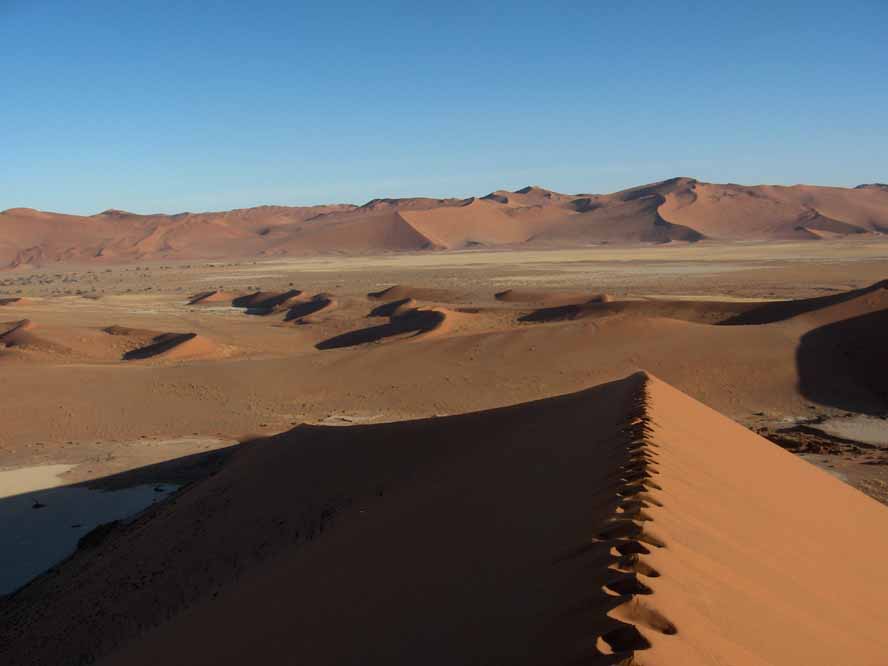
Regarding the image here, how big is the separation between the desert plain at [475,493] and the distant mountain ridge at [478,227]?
311ft

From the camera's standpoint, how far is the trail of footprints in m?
3.04

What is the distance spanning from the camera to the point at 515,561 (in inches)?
175

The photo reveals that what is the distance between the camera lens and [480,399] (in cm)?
2116

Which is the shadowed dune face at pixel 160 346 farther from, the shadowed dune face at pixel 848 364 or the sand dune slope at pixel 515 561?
the shadowed dune face at pixel 848 364

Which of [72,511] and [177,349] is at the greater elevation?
[177,349]

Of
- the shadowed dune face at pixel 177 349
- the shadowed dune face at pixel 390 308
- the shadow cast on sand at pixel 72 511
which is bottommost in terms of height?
the shadow cast on sand at pixel 72 511

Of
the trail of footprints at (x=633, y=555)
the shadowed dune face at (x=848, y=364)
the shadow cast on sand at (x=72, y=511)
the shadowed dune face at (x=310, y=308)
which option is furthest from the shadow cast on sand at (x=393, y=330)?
the trail of footprints at (x=633, y=555)

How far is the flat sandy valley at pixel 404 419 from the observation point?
17.1ft

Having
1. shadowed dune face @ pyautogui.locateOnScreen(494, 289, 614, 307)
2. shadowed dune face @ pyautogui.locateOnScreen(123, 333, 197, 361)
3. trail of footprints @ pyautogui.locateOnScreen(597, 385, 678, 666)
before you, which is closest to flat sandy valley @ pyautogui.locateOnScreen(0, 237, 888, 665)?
trail of footprints @ pyautogui.locateOnScreen(597, 385, 678, 666)

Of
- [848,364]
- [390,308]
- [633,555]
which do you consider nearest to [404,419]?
[848,364]

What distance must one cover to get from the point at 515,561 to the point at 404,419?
49.8ft

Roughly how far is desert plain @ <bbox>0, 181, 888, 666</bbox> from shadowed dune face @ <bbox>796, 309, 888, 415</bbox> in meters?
0.10

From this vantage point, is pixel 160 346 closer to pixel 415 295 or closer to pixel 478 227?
pixel 415 295

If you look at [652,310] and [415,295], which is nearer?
[652,310]
